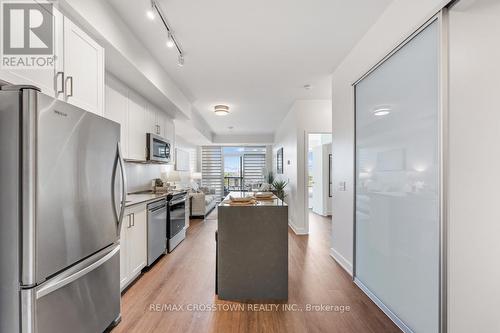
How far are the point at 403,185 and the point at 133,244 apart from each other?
275 cm

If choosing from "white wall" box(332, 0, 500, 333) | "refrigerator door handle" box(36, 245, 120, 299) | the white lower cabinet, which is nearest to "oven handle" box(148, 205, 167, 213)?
the white lower cabinet

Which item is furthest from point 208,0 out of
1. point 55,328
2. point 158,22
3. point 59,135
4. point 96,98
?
point 55,328

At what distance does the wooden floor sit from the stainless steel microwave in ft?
5.00

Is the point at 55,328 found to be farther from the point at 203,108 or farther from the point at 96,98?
the point at 203,108

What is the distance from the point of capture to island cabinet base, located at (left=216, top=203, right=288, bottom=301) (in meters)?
2.31

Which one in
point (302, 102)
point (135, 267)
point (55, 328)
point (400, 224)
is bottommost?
point (135, 267)

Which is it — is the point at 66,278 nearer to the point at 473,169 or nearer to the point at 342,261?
the point at 473,169

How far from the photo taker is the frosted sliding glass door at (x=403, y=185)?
1.59 meters

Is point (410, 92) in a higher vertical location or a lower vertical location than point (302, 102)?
lower

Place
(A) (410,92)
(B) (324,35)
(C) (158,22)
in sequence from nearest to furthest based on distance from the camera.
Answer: (A) (410,92) < (C) (158,22) < (B) (324,35)

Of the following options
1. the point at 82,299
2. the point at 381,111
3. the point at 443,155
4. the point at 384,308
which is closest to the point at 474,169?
the point at 443,155

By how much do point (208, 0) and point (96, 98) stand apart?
124 cm

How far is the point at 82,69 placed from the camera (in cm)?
176

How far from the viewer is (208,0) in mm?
1970
